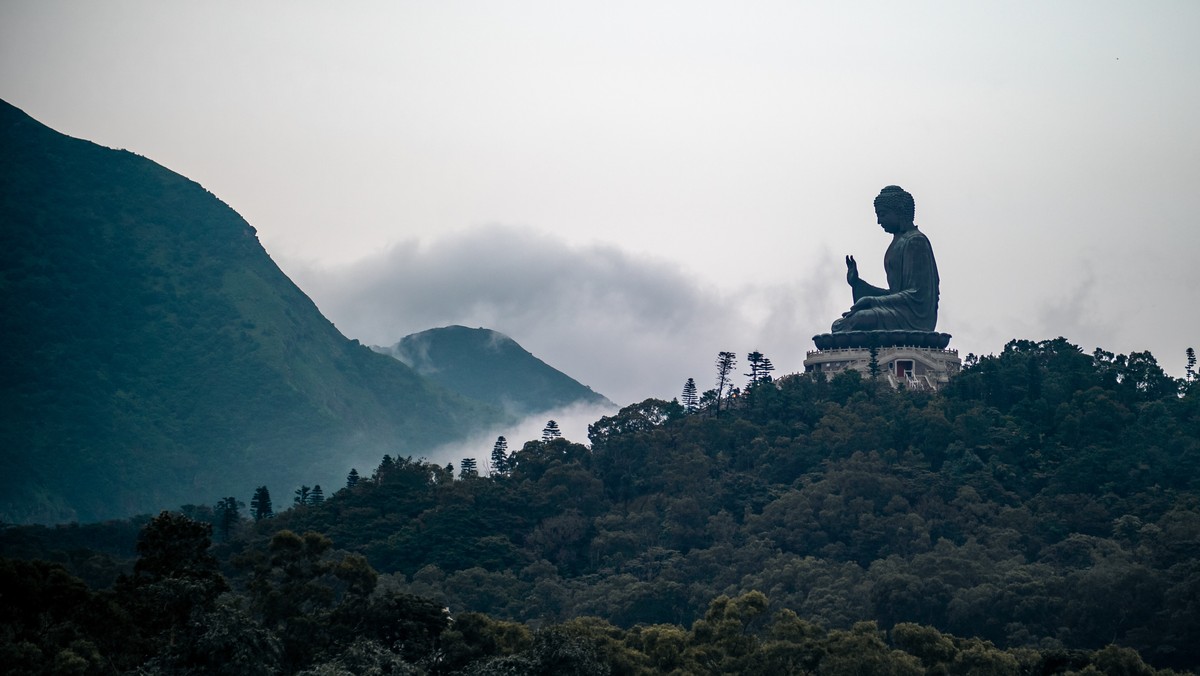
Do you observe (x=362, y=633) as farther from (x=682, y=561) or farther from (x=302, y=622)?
(x=682, y=561)

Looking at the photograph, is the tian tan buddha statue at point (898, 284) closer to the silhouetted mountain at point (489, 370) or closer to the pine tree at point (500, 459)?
the pine tree at point (500, 459)

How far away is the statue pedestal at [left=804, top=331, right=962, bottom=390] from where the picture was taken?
71.1 metres

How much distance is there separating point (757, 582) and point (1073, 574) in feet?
31.0

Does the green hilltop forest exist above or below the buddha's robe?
below

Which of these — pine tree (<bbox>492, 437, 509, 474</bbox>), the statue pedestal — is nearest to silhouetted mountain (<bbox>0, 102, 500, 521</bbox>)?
pine tree (<bbox>492, 437, 509, 474</bbox>)

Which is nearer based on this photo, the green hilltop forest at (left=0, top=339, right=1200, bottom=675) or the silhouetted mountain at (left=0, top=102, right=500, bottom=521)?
the green hilltop forest at (left=0, top=339, right=1200, bottom=675)

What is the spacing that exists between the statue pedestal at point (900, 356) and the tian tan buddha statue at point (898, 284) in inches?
17.7

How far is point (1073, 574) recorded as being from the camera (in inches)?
1844

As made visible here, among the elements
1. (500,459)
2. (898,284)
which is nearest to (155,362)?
(500,459)

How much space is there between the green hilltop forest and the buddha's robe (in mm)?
3235

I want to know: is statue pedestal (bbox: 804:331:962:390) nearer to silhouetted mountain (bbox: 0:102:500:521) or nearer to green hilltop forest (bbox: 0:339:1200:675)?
green hilltop forest (bbox: 0:339:1200:675)

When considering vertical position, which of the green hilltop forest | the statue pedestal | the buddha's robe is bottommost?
the green hilltop forest

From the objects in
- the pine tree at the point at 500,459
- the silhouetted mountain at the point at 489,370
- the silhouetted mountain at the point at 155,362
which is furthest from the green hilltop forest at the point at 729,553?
the silhouetted mountain at the point at 489,370

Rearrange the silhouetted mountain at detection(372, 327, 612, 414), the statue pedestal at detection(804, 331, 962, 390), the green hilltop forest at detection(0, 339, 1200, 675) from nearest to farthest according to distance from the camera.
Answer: the green hilltop forest at detection(0, 339, 1200, 675) → the statue pedestal at detection(804, 331, 962, 390) → the silhouetted mountain at detection(372, 327, 612, 414)
